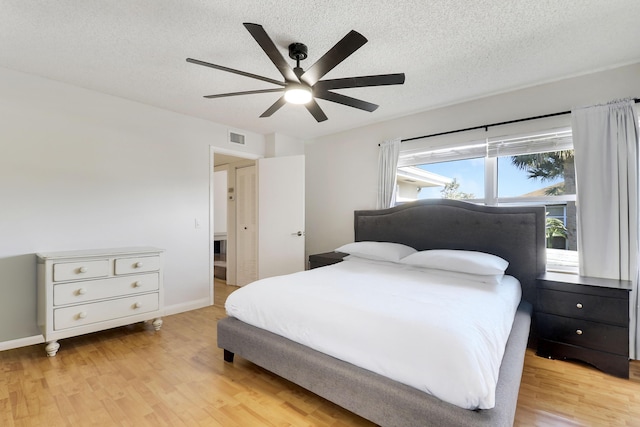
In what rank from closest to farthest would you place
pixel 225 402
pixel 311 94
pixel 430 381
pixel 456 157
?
pixel 430 381
pixel 225 402
pixel 311 94
pixel 456 157

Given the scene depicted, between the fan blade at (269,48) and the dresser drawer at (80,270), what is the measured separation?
2377 millimetres

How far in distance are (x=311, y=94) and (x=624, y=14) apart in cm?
207

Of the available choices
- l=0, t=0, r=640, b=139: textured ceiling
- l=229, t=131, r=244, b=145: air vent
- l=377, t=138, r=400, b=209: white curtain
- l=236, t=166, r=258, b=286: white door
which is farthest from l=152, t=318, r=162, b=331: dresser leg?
l=377, t=138, r=400, b=209: white curtain

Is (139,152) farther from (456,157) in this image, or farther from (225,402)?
(456,157)

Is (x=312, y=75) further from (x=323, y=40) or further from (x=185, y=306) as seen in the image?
(x=185, y=306)

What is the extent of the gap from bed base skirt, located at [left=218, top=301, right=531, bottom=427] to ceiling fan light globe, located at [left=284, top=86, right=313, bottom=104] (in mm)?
1688

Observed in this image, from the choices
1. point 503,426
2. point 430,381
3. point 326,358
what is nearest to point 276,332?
point 326,358

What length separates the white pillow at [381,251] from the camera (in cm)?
314

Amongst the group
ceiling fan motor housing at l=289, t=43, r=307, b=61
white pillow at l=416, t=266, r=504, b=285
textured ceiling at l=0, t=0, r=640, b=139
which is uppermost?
textured ceiling at l=0, t=0, r=640, b=139

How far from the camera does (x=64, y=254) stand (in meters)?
2.62

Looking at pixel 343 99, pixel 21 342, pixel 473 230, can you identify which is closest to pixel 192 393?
pixel 21 342

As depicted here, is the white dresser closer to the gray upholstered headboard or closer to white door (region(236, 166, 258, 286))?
white door (region(236, 166, 258, 286))

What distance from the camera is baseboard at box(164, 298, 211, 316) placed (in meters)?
3.60

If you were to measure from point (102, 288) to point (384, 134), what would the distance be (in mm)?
3603
